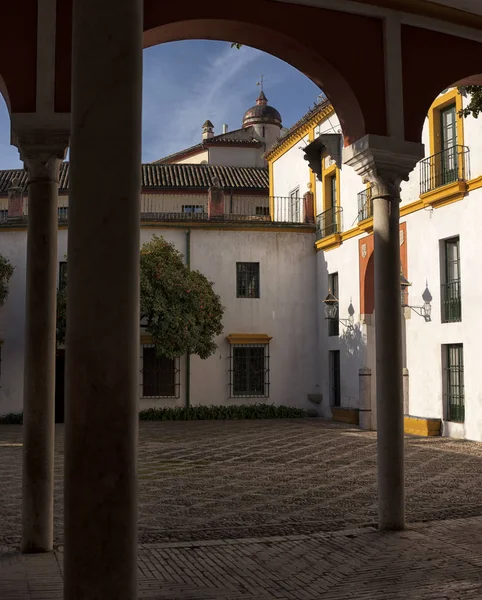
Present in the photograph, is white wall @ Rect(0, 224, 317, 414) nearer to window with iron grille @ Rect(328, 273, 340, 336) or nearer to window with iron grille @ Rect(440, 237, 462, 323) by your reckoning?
window with iron grille @ Rect(328, 273, 340, 336)

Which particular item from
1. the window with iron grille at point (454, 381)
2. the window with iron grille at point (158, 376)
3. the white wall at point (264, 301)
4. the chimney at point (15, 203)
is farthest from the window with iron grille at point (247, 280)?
the window with iron grille at point (454, 381)

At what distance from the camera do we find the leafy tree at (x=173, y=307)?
19453 millimetres

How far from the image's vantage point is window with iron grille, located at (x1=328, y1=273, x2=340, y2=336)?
21.5 meters

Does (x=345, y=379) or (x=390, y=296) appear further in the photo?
(x=345, y=379)

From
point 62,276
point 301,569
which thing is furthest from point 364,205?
point 301,569

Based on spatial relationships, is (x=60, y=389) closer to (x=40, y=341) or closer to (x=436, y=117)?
(x=436, y=117)

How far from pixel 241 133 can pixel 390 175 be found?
2966 cm

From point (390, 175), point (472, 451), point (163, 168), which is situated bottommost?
point (472, 451)

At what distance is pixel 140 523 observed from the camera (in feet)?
22.3

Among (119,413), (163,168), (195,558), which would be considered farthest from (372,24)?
(163,168)

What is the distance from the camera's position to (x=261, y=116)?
1398 inches

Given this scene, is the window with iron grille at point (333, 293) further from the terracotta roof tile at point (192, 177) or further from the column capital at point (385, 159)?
the column capital at point (385, 159)

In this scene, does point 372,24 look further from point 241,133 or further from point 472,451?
point 241,133

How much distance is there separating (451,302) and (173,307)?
717 centimetres
